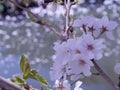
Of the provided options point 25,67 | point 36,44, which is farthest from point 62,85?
point 36,44

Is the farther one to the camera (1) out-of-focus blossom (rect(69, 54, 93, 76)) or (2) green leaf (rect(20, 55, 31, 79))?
(2) green leaf (rect(20, 55, 31, 79))

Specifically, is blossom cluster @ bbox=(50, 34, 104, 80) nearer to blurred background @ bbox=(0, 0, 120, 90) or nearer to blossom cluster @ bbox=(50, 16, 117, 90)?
blossom cluster @ bbox=(50, 16, 117, 90)

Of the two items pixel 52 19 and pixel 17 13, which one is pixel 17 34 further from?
pixel 17 13

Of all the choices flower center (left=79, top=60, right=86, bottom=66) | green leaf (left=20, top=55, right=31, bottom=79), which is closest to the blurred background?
green leaf (left=20, top=55, right=31, bottom=79)

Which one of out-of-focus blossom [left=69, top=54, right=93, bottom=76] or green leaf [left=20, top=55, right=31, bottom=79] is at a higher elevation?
out-of-focus blossom [left=69, top=54, right=93, bottom=76]

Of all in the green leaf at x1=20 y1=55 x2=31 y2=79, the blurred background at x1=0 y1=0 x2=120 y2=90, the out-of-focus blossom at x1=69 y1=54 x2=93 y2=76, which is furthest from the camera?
the blurred background at x1=0 y1=0 x2=120 y2=90

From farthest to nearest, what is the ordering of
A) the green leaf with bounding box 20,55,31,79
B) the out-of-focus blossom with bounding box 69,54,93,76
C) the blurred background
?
the blurred background < the green leaf with bounding box 20,55,31,79 < the out-of-focus blossom with bounding box 69,54,93,76

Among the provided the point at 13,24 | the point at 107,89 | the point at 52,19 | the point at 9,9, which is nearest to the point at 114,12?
the point at 52,19

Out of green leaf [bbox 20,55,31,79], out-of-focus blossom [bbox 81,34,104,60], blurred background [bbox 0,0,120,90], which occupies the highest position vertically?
out-of-focus blossom [bbox 81,34,104,60]

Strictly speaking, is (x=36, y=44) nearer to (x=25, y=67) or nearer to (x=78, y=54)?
(x=25, y=67)
